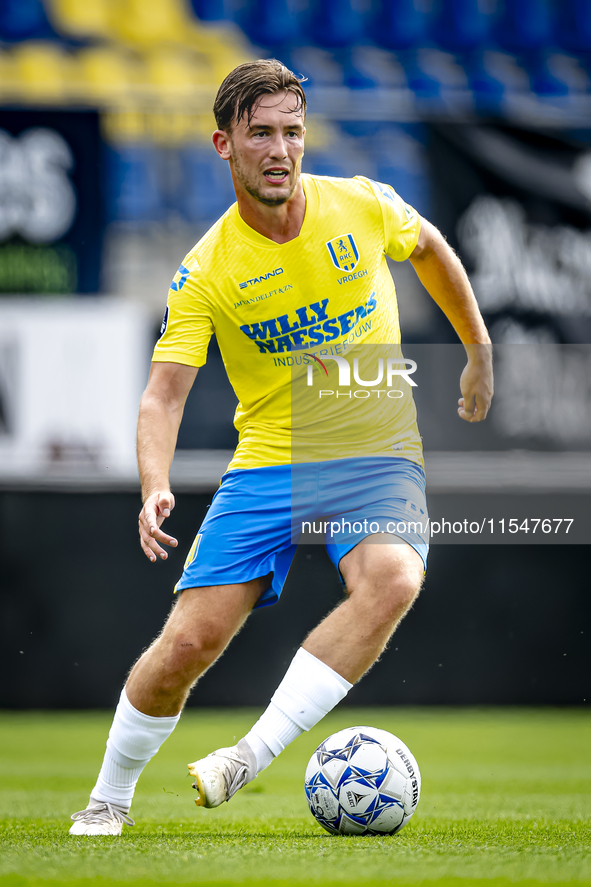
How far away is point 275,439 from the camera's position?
3551mm

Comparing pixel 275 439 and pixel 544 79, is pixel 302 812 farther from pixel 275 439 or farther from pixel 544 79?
pixel 544 79

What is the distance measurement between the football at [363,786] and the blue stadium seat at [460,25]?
715cm

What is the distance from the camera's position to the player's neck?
349 cm

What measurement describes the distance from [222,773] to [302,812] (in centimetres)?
115

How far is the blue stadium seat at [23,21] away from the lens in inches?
349

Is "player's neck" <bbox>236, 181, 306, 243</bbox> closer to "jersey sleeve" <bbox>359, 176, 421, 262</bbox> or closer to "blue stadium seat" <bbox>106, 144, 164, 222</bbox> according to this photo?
"jersey sleeve" <bbox>359, 176, 421, 262</bbox>

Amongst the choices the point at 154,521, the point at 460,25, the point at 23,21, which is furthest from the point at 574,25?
the point at 154,521

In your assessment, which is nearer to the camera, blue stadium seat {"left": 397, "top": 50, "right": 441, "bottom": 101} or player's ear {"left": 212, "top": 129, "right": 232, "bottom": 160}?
player's ear {"left": 212, "top": 129, "right": 232, "bottom": 160}

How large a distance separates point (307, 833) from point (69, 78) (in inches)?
274

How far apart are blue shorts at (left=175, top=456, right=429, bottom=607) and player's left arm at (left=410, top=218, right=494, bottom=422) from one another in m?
0.44

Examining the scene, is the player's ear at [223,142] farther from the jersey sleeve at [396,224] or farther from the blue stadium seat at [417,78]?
the blue stadium seat at [417,78]

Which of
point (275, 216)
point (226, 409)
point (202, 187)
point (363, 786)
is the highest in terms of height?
point (202, 187)

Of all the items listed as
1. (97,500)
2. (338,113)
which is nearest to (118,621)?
(97,500)

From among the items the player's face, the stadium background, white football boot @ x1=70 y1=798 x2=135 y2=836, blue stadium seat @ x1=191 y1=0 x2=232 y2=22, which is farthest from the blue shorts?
blue stadium seat @ x1=191 y1=0 x2=232 y2=22
